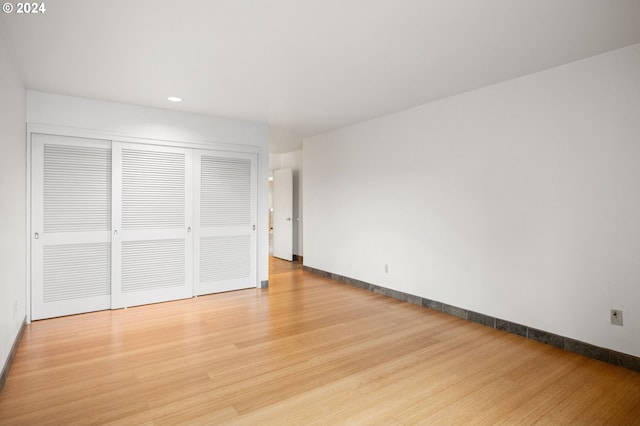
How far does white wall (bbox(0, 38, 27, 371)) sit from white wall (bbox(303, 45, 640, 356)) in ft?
13.4

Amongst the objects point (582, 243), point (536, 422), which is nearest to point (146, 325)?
point (536, 422)

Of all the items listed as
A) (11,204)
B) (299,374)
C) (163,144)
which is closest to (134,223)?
(163,144)

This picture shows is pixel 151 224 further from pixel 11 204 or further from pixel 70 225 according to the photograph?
pixel 11 204

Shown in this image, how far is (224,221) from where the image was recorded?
5.11m

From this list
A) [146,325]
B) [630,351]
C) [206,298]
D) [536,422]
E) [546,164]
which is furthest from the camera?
[206,298]

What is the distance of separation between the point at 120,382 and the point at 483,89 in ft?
14.1

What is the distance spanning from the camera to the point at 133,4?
218 centimetres

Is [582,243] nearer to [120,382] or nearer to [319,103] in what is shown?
[319,103]

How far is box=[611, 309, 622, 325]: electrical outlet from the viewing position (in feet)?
9.23

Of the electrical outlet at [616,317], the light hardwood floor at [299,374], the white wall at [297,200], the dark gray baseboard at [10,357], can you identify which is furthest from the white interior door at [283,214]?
the electrical outlet at [616,317]

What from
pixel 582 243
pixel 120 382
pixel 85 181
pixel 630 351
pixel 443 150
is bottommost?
pixel 120 382

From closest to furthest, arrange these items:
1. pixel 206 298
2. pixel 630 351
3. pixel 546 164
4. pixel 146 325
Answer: pixel 630 351 → pixel 546 164 → pixel 146 325 → pixel 206 298

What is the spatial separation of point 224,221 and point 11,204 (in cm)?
246

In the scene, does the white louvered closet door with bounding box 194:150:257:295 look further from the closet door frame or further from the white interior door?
the white interior door
